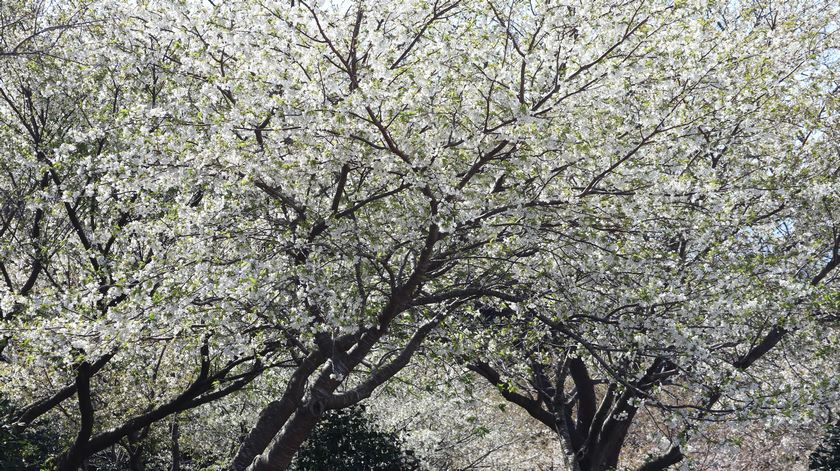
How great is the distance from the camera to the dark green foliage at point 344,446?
13234mm

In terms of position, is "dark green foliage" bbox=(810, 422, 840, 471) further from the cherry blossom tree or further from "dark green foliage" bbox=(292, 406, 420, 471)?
"dark green foliage" bbox=(292, 406, 420, 471)

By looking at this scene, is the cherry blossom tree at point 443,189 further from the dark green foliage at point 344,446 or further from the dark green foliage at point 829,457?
the dark green foliage at point 344,446

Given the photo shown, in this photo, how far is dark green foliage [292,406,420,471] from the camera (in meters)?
13.2

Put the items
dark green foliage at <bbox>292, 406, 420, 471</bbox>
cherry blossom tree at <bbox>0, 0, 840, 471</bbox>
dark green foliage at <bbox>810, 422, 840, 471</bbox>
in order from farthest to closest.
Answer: dark green foliage at <bbox>292, 406, 420, 471</bbox>, dark green foliage at <bbox>810, 422, 840, 471</bbox>, cherry blossom tree at <bbox>0, 0, 840, 471</bbox>

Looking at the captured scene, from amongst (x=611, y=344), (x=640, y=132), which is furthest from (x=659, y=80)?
(x=611, y=344)

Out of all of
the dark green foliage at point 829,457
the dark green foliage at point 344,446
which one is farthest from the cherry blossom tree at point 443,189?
the dark green foliage at point 344,446

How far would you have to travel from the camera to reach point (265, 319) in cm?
814

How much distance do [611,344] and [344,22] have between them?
5226mm

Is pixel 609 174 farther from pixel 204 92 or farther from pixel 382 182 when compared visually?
pixel 204 92

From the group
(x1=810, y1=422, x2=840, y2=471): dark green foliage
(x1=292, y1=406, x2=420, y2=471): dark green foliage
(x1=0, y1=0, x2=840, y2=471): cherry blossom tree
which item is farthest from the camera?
(x1=292, y1=406, x2=420, y2=471): dark green foliage

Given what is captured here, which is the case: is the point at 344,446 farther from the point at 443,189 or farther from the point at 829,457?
the point at 443,189

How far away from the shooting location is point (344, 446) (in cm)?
1335

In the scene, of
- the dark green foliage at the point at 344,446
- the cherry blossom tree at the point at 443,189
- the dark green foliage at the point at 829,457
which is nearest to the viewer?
the cherry blossom tree at the point at 443,189

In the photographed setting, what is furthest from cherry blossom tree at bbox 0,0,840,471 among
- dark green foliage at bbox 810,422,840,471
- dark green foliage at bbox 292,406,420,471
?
dark green foliage at bbox 292,406,420,471
